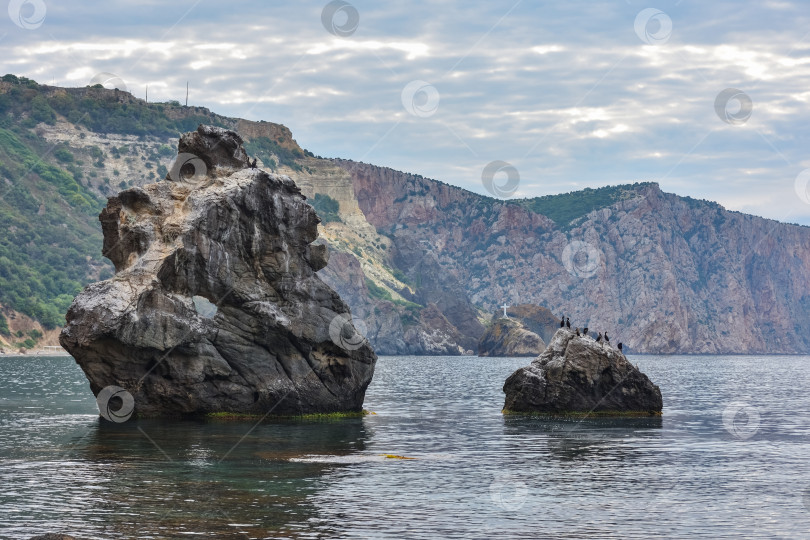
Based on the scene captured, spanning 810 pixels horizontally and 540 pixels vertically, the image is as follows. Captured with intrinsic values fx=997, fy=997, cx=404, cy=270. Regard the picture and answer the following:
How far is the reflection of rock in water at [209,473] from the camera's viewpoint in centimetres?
3006

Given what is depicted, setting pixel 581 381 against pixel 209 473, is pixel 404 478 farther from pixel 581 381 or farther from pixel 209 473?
pixel 581 381

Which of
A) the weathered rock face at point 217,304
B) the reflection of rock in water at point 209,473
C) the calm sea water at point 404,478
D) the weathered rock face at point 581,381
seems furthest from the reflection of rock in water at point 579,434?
the weathered rock face at point 217,304

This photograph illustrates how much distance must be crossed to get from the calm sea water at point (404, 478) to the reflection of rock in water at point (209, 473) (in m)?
0.09

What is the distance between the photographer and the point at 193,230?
58.6 metres

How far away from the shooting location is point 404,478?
1558 inches

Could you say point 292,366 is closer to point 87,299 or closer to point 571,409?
point 87,299

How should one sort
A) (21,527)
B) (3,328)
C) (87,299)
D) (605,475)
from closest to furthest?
1. (21,527)
2. (605,475)
3. (87,299)
4. (3,328)

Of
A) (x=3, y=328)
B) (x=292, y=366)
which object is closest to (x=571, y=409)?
(x=292, y=366)

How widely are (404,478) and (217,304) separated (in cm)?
2516

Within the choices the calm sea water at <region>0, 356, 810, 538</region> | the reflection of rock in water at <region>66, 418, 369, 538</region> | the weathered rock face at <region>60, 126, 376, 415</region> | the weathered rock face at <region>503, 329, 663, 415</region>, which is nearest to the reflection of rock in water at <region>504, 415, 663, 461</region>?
the calm sea water at <region>0, 356, 810, 538</region>

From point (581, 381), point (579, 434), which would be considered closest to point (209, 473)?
point (579, 434)

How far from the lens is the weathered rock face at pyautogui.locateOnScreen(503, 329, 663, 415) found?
64.4m

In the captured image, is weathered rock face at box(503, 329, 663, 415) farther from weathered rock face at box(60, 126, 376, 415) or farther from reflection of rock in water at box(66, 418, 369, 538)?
reflection of rock in water at box(66, 418, 369, 538)

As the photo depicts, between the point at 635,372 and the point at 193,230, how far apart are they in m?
30.4
